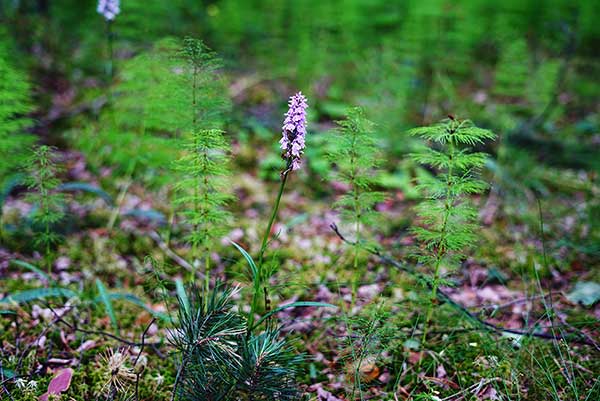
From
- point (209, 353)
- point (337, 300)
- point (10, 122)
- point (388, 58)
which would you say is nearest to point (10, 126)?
point (10, 122)

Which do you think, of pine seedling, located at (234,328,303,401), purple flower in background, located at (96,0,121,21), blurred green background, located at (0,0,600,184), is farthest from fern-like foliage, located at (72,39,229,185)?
pine seedling, located at (234,328,303,401)

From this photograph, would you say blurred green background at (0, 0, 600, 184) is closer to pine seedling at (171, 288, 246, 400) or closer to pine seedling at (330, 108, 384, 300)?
pine seedling at (330, 108, 384, 300)

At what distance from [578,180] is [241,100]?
3704 mm

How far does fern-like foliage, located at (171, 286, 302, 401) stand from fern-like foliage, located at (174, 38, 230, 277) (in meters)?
0.47

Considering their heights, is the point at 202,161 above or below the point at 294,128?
below

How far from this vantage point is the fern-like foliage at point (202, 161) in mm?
1970

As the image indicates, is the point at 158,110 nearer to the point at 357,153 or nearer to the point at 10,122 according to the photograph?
the point at 10,122

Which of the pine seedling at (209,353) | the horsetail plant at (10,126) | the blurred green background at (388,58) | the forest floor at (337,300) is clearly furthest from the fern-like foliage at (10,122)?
the pine seedling at (209,353)

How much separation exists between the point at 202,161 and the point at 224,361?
86 cm

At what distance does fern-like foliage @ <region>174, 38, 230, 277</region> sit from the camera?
1.97 metres

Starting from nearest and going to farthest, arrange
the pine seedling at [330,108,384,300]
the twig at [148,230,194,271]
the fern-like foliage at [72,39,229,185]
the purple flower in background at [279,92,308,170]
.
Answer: the purple flower in background at [279,92,308,170] < the pine seedling at [330,108,384,300] < the fern-like foliage at [72,39,229,185] < the twig at [148,230,194,271]

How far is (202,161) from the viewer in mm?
2010

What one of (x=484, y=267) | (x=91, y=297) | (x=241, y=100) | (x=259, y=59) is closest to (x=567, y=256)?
(x=484, y=267)

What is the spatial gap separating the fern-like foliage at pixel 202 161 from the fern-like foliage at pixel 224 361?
470 millimetres
